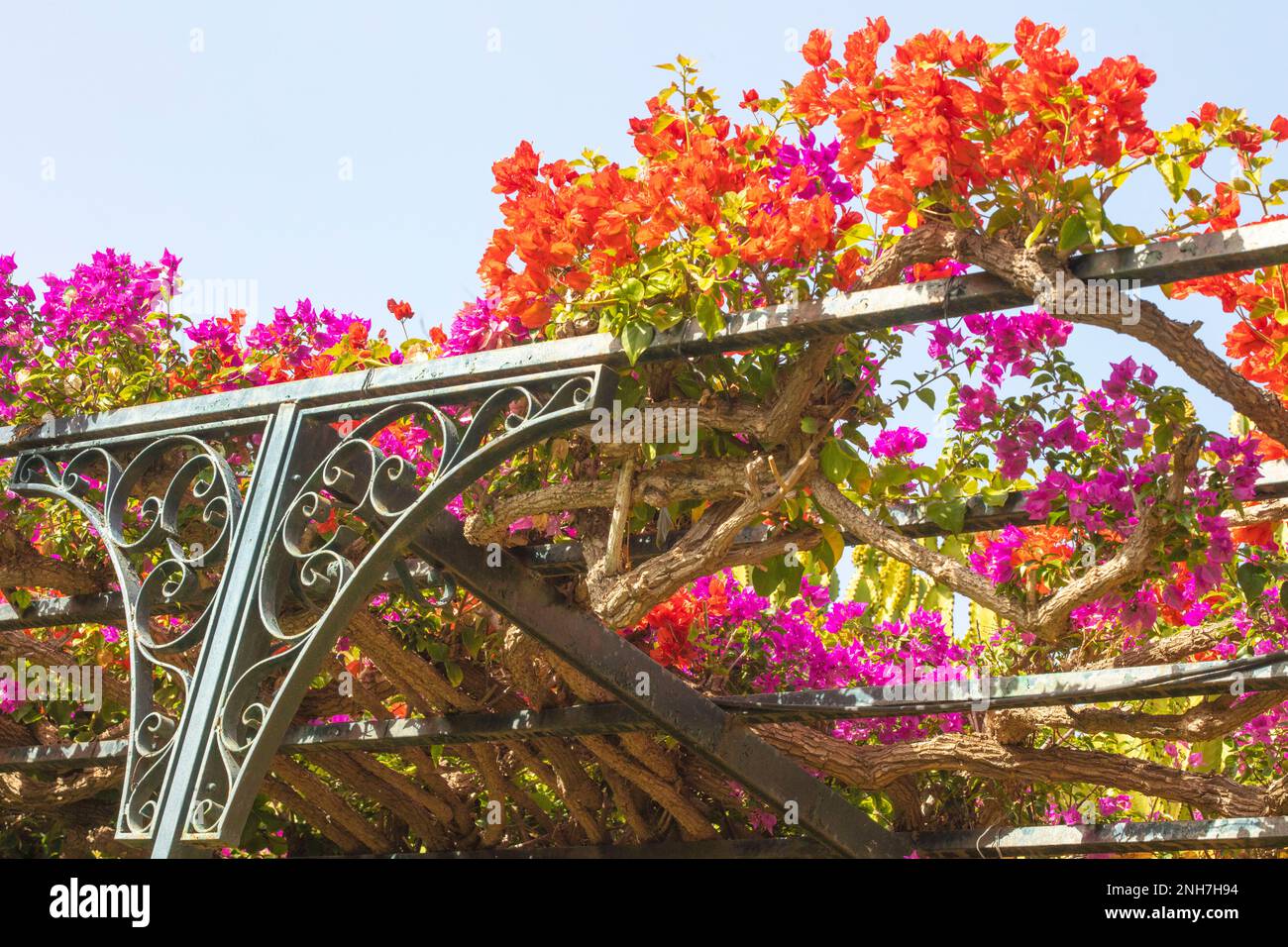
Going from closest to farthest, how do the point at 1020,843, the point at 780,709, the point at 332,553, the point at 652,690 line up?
the point at 332,553, the point at 652,690, the point at 780,709, the point at 1020,843

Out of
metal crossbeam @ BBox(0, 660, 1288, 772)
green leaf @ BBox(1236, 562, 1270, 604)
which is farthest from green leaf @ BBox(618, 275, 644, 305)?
green leaf @ BBox(1236, 562, 1270, 604)

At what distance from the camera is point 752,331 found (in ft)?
11.7

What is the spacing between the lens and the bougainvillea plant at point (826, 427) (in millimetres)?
3340

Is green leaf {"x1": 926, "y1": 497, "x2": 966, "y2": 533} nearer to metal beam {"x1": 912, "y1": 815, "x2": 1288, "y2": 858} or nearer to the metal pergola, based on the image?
the metal pergola

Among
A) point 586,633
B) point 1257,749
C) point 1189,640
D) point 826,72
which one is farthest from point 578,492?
point 1257,749

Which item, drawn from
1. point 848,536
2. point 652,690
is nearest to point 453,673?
point 652,690

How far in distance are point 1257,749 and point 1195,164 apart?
3665 millimetres

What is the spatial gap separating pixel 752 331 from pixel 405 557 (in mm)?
1823

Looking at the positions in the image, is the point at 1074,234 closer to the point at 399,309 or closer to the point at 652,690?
the point at 652,690

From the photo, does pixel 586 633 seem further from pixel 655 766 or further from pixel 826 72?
pixel 826 72

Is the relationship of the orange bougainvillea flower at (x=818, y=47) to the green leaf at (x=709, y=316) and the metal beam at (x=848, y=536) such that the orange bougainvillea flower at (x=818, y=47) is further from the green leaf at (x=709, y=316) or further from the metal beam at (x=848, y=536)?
the metal beam at (x=848, y=536)

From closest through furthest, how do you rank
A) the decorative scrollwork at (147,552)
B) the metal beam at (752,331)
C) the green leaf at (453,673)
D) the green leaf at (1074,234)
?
the metal beam at (752,331) < the green leaf at (1074,234) < the decorative scrollwork at (147,552) < the green leaf at (453,673)

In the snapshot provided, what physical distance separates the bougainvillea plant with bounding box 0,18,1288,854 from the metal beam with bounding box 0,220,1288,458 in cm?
7

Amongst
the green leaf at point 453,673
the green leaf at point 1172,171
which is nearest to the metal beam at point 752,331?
the green leaf at point 1172,171
